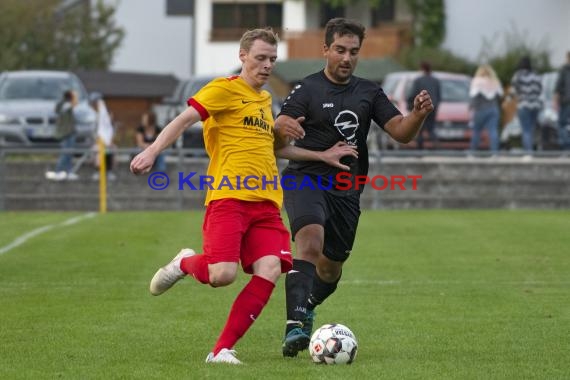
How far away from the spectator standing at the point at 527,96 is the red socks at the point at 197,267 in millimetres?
18636

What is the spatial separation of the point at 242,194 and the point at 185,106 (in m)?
19.6

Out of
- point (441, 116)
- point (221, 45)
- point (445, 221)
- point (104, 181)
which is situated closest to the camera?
point (445, 221)

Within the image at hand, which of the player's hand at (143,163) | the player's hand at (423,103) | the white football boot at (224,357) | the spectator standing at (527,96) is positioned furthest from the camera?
the spectator standing at (527,96)

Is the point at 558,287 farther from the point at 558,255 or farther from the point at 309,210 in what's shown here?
the point at 309,210

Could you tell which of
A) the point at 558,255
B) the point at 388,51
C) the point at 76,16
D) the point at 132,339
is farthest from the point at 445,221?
the point at 76,16

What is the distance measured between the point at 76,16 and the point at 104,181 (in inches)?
1306

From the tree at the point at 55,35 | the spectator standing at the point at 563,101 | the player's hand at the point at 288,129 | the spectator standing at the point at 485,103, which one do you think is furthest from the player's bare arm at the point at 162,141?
the tree at the point at 55,35

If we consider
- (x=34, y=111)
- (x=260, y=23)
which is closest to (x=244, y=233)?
(x=34, y=111)

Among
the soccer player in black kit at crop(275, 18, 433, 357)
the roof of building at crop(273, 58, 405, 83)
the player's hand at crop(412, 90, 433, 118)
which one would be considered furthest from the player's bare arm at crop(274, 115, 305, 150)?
the roof of building at crop(273, 58, 405, 83)

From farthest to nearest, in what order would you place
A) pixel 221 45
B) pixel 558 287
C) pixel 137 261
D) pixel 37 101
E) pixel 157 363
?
pixel 221 45
pixel 37 101
pixel 137 261
pixel 558 287
pixel 157 363

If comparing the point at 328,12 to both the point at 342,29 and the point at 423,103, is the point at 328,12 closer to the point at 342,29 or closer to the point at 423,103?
the point at 342,29

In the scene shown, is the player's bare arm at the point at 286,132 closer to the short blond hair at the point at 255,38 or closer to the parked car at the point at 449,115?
the short blond hair at the point at 255,38

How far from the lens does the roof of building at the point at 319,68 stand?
48250 millimetres

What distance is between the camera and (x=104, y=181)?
81.0 ft
